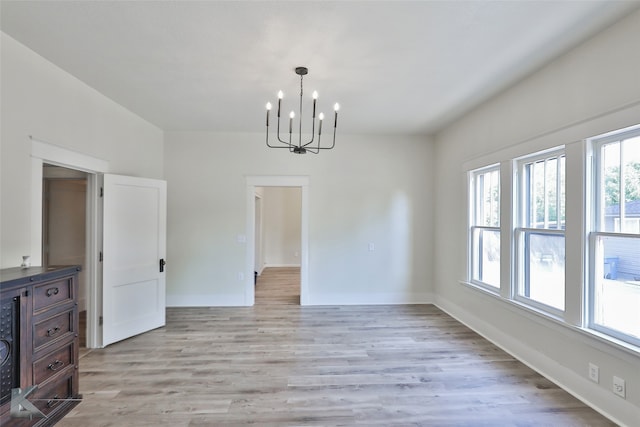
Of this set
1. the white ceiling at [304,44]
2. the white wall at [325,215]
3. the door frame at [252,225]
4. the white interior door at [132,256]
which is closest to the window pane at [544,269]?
the white ceiling at [304,44]

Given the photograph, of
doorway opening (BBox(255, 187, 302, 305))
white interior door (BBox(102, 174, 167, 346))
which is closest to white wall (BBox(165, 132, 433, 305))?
white interior door (BBox(102, 174, 167, 346))

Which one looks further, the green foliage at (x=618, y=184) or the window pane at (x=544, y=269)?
the window pane at (x=544, y=269)

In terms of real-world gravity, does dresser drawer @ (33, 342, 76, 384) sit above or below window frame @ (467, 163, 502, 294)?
below

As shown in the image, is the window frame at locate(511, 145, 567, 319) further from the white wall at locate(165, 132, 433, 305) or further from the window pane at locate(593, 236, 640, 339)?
the white wall at locate(165, 132, 433, 305)

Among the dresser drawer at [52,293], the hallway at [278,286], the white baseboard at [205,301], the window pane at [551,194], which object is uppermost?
the window pane at [551,194]

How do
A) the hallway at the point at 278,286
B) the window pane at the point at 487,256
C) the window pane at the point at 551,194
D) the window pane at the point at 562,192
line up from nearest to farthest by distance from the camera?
1. the window pane at the point at 562,192
2. the window pane at the point at 551,194
3. the window pane at the point at 487,256
4. the hallway at the point at 278,286

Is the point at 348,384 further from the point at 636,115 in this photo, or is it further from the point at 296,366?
the point at 636,115

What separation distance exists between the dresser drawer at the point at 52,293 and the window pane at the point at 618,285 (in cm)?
405

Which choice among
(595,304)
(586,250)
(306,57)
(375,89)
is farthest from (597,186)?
(306,57)

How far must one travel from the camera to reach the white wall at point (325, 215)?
16.7ft

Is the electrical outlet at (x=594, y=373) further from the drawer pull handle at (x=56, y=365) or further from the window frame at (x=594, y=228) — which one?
the drawer pull handle at (x=56, y=365)

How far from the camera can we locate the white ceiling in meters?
2.08

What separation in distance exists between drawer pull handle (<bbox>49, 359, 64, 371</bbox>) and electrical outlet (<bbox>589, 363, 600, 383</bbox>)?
4.00m

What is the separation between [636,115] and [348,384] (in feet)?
9.41
